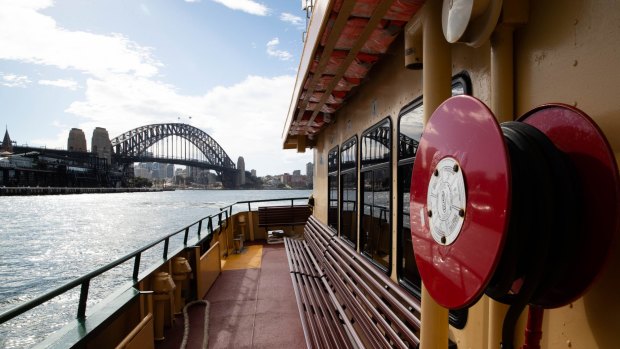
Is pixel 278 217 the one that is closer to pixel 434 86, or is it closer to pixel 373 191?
pixel 373 191

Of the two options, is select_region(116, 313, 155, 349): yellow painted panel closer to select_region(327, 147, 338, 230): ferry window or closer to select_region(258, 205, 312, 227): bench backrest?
select_region(327, 147, 338, 230): ferry window

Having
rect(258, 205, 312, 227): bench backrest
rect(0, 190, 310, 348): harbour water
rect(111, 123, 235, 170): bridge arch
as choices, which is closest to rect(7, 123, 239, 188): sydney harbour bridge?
rect(111, 123, 235, 170): bridge arch

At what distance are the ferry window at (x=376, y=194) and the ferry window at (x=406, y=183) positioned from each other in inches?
8.2

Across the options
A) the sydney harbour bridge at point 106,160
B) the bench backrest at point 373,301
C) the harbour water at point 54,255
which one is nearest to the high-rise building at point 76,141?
the sydney harbour bridge at point 106,160

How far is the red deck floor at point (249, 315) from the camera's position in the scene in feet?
11.8

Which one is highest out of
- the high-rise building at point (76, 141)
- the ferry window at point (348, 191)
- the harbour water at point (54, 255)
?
the high-rise building at point (76, 141)

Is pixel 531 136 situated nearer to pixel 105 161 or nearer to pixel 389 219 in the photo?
pixel 389 219

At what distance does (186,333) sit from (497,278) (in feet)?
11.8

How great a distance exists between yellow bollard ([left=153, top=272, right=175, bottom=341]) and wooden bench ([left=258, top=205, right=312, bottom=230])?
17.0 ft

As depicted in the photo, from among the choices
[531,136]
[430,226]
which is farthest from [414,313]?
[531,136]

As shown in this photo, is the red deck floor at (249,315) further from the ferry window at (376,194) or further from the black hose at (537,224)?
the black hose at (537,224)

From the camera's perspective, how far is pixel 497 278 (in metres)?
1.00

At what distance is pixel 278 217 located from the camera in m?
9.09

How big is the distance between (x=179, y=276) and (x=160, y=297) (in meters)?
0.70
